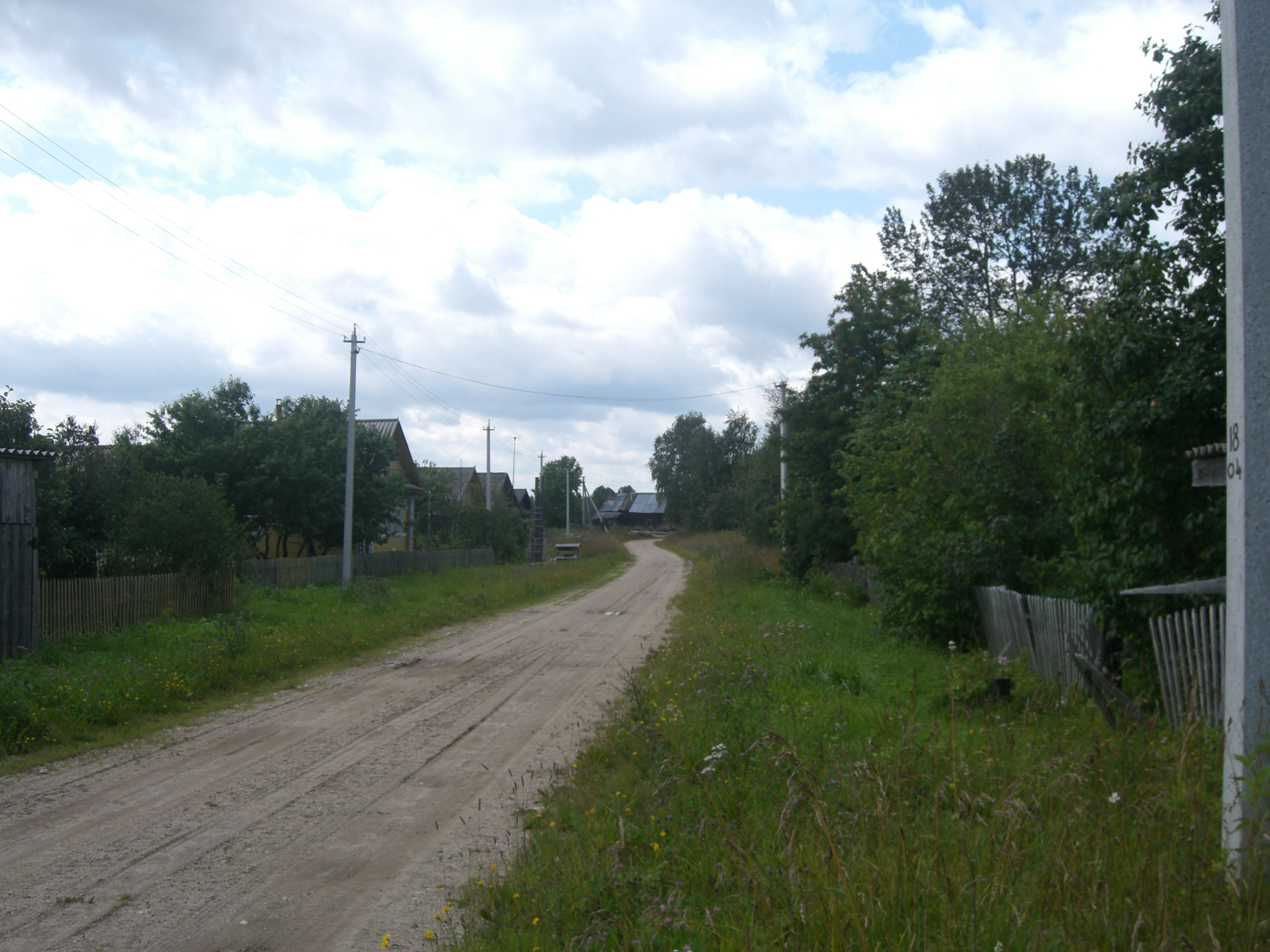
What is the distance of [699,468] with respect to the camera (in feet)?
301

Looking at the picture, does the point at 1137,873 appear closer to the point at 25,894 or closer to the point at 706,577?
the point at 25,894

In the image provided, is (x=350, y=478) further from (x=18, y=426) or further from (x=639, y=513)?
(x=639, y=513)

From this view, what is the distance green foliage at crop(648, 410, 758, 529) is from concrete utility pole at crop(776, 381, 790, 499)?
48545mm

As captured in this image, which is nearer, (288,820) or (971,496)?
(288,820)

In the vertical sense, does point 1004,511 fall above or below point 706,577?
above

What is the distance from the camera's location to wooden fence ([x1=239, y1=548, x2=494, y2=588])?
86.6ft

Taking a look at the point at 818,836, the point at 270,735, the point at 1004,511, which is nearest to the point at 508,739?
the point at 270,735

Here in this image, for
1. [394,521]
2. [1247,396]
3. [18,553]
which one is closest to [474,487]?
[394,521]

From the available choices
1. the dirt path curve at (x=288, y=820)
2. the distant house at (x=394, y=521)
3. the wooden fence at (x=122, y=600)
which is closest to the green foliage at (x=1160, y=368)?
the dirt path curve at (x=288, y=820)

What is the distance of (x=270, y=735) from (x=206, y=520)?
11.4 meters

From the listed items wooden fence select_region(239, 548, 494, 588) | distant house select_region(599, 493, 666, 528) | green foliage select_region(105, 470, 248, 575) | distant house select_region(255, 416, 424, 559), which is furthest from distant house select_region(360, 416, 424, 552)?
distant house select_region(599, 493, 666, 528)

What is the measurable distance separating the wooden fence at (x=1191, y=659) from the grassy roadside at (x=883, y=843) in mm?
337

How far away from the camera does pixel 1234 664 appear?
12.0 ft

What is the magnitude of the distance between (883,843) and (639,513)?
133 m
